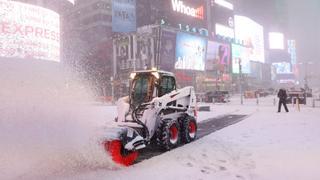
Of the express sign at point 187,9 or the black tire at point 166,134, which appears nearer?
the black tire at point 166,134

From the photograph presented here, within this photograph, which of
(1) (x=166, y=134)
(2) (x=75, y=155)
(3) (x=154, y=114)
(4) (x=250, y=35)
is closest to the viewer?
(2) (x=75, y=155)

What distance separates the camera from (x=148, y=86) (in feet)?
38.5

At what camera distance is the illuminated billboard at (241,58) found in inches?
4166

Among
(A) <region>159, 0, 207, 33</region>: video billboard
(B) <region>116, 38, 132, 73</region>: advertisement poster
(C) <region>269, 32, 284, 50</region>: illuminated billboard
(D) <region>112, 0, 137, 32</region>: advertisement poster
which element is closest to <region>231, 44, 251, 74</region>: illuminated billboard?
(A) <region>159, 0, 207, 33</region>: video billboard

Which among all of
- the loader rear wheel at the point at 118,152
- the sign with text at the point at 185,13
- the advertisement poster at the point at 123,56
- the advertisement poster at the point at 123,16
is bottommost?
the loader rear wheel at the point at 118,152

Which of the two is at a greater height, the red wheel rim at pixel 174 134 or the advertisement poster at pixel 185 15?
the advertisement poster at pixel 185 15

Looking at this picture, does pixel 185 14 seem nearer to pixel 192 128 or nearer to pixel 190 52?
pixel 190 52

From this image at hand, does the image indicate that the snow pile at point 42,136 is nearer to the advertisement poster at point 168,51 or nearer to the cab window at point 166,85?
the cab window at point 166,85

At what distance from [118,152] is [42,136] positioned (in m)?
2.03

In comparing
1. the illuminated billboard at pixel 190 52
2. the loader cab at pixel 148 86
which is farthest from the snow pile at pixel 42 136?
the illuminated billboard at pixel 190 52

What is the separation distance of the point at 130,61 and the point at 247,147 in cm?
6722

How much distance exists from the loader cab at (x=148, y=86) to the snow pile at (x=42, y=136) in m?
2.62

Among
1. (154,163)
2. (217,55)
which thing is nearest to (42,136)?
(154,163)

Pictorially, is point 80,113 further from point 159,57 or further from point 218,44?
point 218,44
